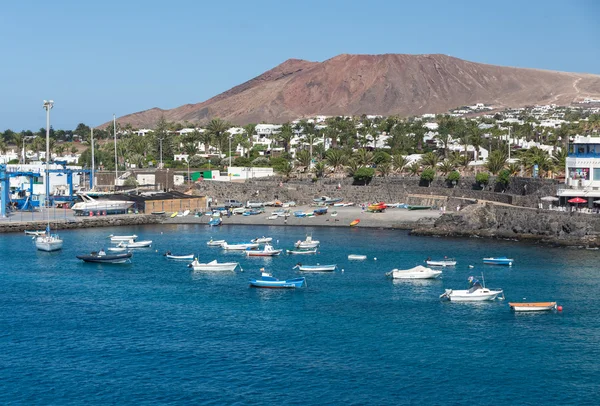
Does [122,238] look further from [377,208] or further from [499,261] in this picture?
[499,261]

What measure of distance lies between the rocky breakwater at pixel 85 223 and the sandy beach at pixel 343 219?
311 centimetres

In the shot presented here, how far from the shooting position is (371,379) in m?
42.4

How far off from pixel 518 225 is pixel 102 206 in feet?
179

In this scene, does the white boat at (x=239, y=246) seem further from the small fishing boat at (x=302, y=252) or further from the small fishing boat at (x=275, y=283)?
the small fishing boat at (x=275, y=283)

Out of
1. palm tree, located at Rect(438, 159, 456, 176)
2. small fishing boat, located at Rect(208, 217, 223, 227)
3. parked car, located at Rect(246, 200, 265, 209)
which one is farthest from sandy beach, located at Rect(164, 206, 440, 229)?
palm tree, located at Rect(438, 159, 456, 176)

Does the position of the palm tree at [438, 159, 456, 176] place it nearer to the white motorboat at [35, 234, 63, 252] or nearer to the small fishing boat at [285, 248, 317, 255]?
the small fishing boat at [285, 248, 317, 255]

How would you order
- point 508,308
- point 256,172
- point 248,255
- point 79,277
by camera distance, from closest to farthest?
point 508,308 → point 79,277 → point 248,255 → point 256,172

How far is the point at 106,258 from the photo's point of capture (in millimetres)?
76062

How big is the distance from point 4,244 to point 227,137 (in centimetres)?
9091

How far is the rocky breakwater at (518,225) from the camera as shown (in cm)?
8162

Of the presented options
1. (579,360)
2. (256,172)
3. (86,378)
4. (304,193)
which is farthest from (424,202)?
(86,378)

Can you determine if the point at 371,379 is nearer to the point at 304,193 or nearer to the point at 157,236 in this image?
the point at 157,236

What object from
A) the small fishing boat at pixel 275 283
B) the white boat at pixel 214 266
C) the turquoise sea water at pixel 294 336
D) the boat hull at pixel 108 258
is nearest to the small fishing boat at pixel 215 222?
the turquoise sea water at pixel 294 336

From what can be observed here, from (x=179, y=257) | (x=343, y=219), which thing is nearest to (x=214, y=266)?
(x=179, y=257)
